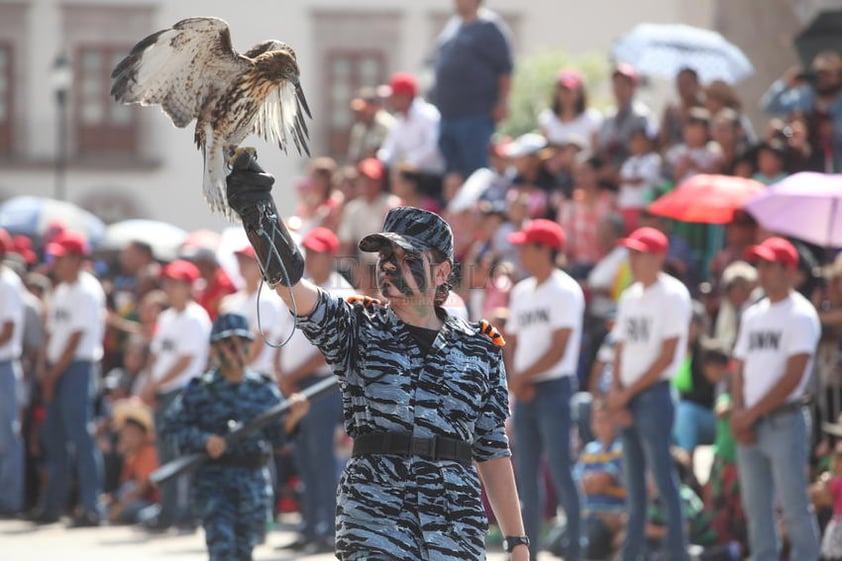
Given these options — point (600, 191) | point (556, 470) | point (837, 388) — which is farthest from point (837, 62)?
point (556, 470)

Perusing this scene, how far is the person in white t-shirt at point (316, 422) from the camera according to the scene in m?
11.9

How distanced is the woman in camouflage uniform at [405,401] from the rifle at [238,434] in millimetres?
3045

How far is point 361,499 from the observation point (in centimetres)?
547

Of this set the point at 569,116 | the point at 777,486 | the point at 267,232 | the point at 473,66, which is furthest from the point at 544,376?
the point at 569,116

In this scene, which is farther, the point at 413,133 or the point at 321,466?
the point at 413,133

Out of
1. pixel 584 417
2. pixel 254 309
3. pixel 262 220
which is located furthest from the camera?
pixel 584 417

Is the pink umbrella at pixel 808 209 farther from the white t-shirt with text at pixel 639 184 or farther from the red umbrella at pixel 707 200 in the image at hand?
the white t-shirt with text at pixel 639 184

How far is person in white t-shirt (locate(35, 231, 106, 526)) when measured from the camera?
1357cm

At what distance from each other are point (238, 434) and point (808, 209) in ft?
14.9

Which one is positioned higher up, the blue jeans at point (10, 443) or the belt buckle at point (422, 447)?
the belt buckle at point (422, 447)

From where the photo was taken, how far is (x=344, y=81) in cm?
4262

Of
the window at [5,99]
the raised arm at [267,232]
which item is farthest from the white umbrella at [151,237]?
the window at [5,99]

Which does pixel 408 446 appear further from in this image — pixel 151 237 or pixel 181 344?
pixel 151 237

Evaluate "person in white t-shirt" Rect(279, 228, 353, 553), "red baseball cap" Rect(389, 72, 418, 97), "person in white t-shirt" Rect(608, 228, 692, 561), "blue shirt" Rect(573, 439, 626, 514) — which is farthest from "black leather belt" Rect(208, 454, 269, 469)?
"red baseball cap" Rect(389, 72, 418, 97)
